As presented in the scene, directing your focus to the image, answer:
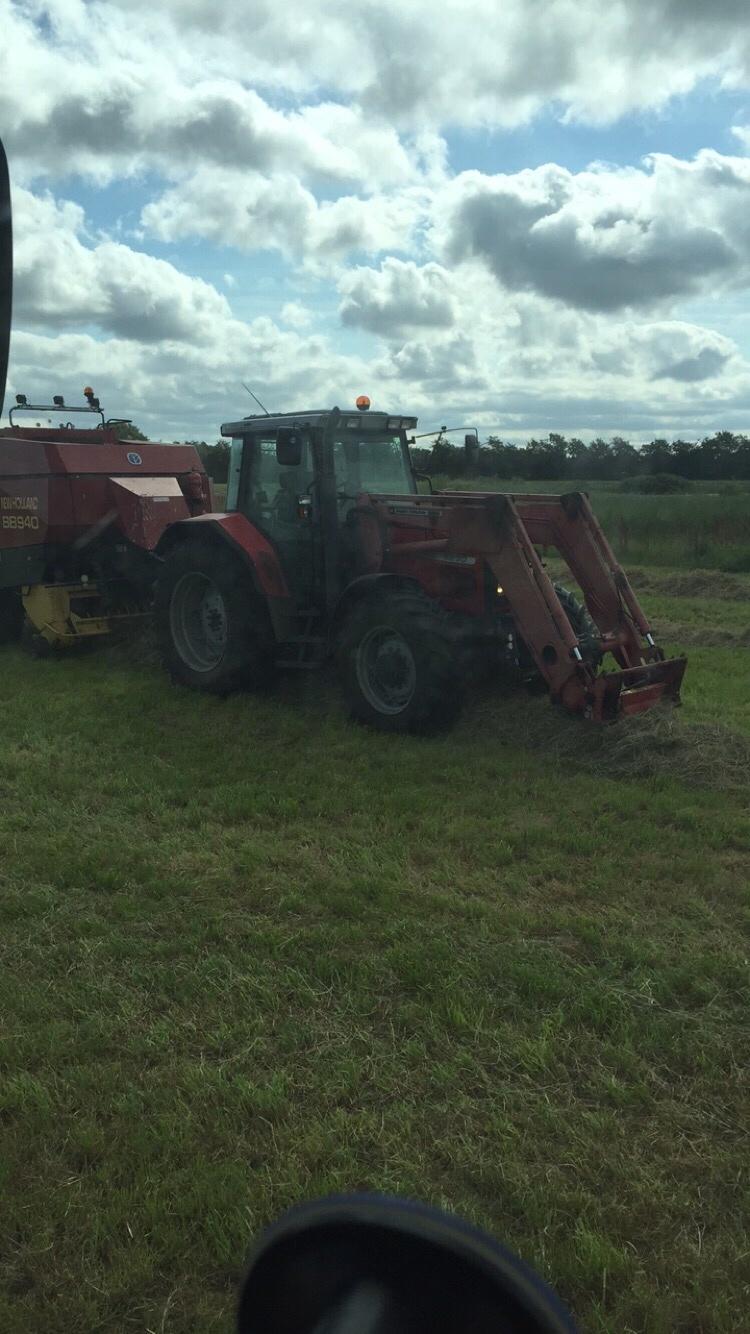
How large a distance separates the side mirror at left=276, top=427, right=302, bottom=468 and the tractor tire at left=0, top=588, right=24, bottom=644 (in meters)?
4.13

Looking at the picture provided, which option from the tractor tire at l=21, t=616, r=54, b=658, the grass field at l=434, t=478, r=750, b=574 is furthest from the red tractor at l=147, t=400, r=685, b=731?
the grass field at l=434, t=478, r=750, b=574

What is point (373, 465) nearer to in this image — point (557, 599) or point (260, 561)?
point (260, 561)

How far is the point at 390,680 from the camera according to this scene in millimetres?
7191

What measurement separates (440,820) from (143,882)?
5.14 feet

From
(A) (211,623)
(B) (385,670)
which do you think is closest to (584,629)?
(B) (385,670)

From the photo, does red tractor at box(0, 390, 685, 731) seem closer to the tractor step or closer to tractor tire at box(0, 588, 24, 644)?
the tractor step

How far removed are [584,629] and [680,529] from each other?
12.3m

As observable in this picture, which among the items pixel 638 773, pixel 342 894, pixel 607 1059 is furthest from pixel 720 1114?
pixel 638 773

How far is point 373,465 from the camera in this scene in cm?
809

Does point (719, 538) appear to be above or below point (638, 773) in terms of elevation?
above

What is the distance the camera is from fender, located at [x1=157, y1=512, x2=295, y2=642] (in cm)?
783

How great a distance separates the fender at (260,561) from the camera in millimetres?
7832

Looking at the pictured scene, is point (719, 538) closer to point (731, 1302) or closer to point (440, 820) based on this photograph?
point (440, 820)

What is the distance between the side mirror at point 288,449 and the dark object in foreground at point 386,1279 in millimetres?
A: 6716
